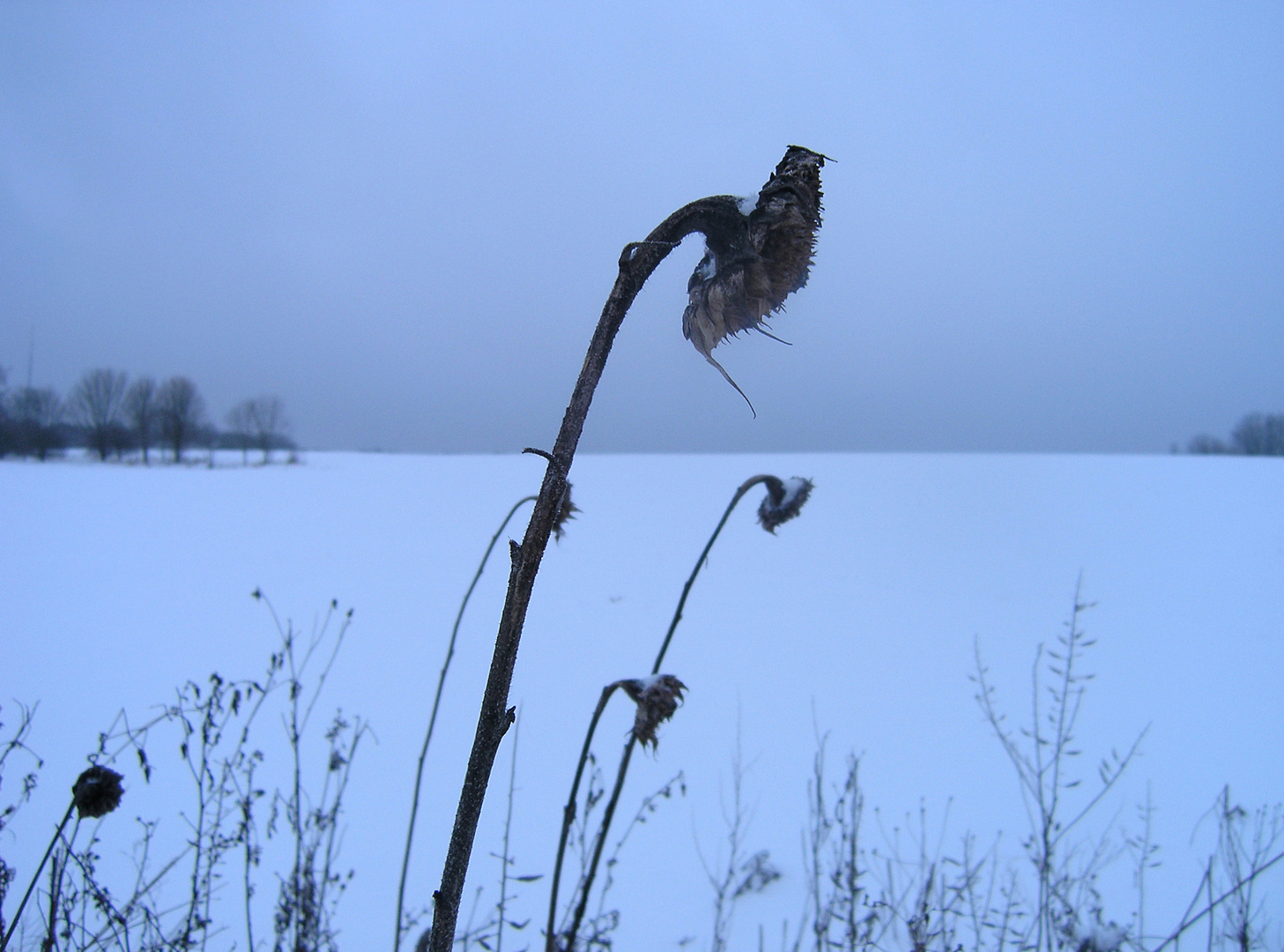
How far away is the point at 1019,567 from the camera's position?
1221cm

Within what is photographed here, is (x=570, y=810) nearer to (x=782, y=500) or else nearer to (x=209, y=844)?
(x=782, y=500)

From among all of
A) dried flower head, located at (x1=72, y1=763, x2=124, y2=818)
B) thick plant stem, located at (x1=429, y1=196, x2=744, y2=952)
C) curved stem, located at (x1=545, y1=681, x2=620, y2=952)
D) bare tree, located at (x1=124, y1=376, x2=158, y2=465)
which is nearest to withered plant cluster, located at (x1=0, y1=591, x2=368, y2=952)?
dried flower head, located at (x1=72, y1=763, x2=124, y2=818)

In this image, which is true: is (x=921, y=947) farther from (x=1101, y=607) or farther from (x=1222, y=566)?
(x=1222, y=566)

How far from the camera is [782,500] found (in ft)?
6.52

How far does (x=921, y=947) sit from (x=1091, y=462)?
32.4 m

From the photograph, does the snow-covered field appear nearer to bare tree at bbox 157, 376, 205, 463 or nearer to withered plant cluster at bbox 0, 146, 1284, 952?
withered plant cluster at bbox 0, 146, 1284, 952

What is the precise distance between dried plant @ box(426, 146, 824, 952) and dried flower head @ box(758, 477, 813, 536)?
47.0 inches

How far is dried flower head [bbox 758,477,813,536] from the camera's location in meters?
1.95

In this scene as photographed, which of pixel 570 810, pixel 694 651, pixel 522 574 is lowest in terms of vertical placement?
pixel 694 651

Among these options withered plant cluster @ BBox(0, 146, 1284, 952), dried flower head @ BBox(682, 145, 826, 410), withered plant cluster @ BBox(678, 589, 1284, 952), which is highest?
dried flower head @ BBox(682, 145, 826, 410)

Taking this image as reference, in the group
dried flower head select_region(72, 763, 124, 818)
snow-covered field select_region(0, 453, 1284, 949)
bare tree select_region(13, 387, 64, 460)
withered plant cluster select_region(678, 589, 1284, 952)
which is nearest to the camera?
dried flower head select_region(72, 763, 124, 818)

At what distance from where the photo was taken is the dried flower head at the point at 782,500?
1954 mm

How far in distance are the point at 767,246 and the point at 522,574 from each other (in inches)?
16.9

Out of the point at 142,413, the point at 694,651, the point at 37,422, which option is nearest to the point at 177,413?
the point at 142,413
